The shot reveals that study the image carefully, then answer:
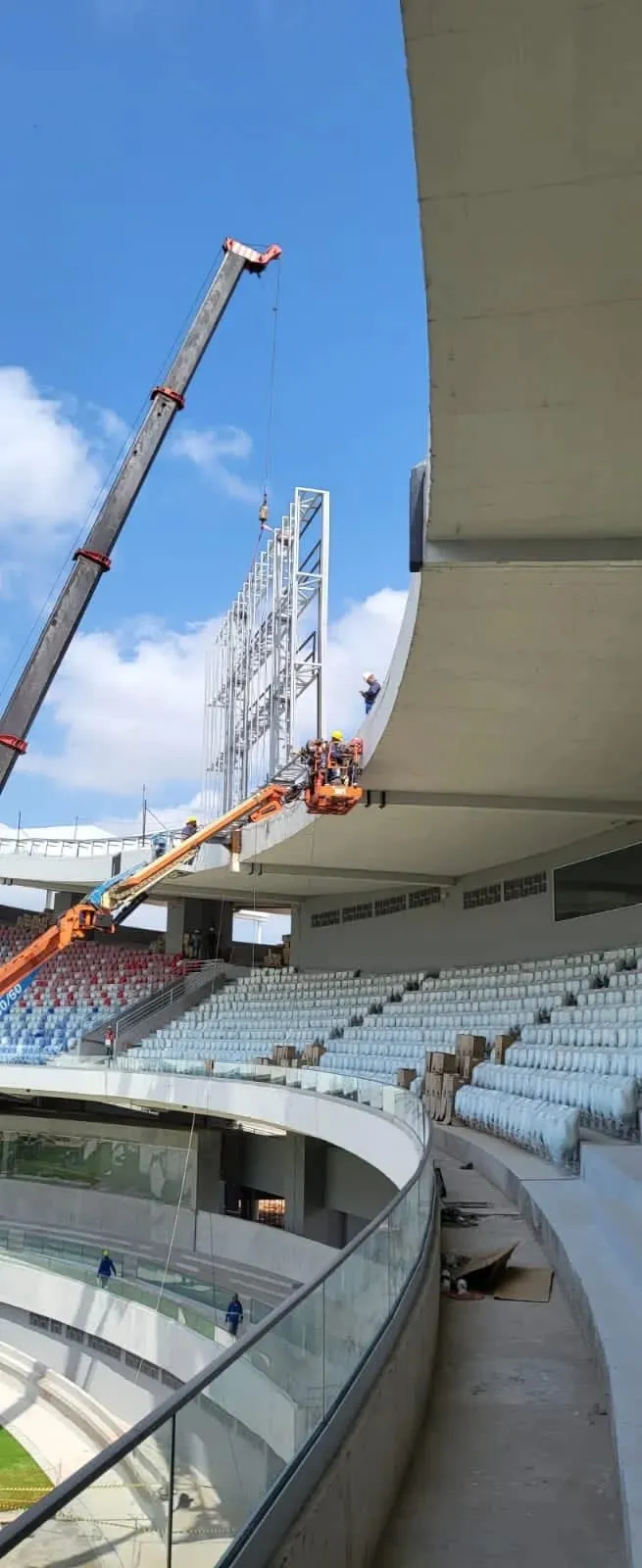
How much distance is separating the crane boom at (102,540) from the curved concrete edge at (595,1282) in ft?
28.1

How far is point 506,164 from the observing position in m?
4.25

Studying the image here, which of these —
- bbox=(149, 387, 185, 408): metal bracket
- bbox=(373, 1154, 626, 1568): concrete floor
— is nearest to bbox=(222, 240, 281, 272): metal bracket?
bbox=(149, 387, 185, 408): metal bracket

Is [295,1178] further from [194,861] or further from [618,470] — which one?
[618,470]

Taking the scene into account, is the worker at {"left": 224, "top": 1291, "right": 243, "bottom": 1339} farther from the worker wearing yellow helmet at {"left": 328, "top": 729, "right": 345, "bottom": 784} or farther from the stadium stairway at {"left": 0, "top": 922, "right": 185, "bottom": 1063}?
the stadium stairway at {"left": 0, "top": 922, "right": 185, "bottom": 1063}

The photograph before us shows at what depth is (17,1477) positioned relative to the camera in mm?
15359

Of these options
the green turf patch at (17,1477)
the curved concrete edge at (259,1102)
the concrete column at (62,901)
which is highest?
the concrete column at (62,901)

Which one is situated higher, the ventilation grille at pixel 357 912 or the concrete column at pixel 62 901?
the concrete column at pixel 62 901

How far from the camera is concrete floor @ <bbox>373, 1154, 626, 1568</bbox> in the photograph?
3115mm

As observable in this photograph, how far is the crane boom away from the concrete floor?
36.1 ft

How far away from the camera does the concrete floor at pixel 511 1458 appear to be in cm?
312

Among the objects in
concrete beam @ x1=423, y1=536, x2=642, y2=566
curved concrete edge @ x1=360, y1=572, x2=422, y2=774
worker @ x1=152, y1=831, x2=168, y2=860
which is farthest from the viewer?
worker @ x1=152, y1=831, x2=168, y2=860

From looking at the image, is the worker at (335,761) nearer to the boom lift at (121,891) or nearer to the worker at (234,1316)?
the boom lift at (121,891)

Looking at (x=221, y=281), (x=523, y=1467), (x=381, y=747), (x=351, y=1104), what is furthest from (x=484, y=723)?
(x=221, y=281)

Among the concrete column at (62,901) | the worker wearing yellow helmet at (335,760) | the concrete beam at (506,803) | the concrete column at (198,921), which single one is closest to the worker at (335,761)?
the worker wearing yellow helmet at (335,760)
